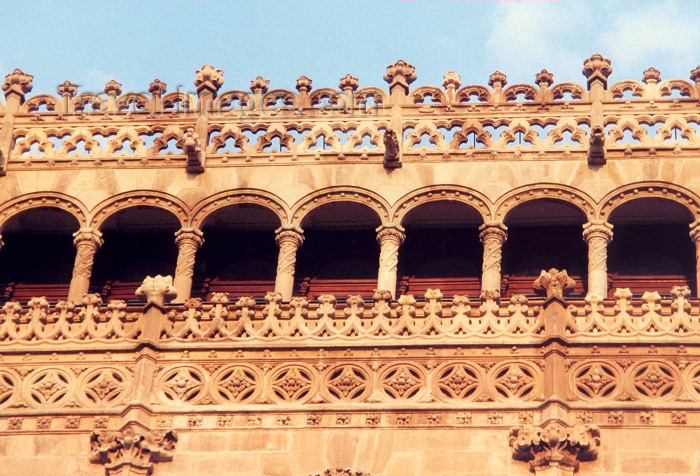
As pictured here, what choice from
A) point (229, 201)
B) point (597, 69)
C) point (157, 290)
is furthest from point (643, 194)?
point (157, 290)

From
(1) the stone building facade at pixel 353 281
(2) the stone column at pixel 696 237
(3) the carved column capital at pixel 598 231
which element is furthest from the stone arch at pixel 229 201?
(2) the stone column at pixel 696 237

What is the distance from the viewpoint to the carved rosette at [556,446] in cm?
2850

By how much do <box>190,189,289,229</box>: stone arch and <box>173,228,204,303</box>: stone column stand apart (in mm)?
231

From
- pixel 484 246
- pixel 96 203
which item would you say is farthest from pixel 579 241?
pixel 96 203

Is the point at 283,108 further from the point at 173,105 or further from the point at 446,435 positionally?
the point at 446,435

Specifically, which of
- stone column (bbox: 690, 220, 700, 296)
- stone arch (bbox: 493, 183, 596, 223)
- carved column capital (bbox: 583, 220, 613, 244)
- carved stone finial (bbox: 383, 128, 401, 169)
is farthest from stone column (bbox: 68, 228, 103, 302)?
stone column (bbox: 690, 220, 700, 296)

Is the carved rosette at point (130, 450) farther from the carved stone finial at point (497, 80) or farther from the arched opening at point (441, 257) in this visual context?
the carved stone finial at point (497, 80)

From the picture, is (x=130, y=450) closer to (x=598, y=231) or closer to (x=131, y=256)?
(x=131, y=256)

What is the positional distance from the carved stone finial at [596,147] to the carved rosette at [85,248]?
6.79 metres

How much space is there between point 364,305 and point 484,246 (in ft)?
8.47

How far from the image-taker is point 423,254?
3431cm

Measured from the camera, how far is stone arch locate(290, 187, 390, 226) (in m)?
33.1

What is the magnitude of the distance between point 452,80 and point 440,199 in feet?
7.09

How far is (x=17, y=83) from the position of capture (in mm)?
35219
